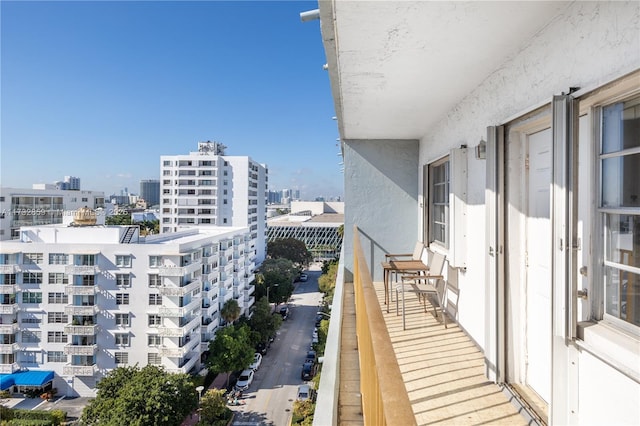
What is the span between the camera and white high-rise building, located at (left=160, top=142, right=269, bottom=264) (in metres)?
45.2

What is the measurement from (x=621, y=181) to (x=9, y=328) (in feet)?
101

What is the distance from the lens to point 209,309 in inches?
990

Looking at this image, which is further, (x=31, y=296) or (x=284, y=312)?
(x=284, y=312)

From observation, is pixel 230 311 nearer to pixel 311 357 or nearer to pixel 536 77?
pixel 311 357

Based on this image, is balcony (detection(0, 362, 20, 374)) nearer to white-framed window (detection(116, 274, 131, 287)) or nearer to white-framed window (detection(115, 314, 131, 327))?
white-framed window (detection(115, 314, 131, 327))

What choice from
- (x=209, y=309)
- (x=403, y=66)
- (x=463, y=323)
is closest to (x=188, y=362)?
(x=209, y=309)

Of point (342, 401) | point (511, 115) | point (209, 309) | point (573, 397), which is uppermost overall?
point (511, 115)

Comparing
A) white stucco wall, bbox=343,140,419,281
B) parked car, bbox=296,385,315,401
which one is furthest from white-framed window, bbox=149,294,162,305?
white stucco wall, bbox=343,140,419,281

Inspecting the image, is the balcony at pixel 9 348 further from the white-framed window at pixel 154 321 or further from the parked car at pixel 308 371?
the parked car at pixel 308 371

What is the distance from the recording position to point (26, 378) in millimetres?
21812

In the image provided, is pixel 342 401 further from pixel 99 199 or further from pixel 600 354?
pixel 99 199

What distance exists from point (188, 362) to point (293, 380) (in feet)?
22.9

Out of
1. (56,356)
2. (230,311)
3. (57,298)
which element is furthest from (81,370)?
(230,311)

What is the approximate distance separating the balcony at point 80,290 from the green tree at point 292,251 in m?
28.1
